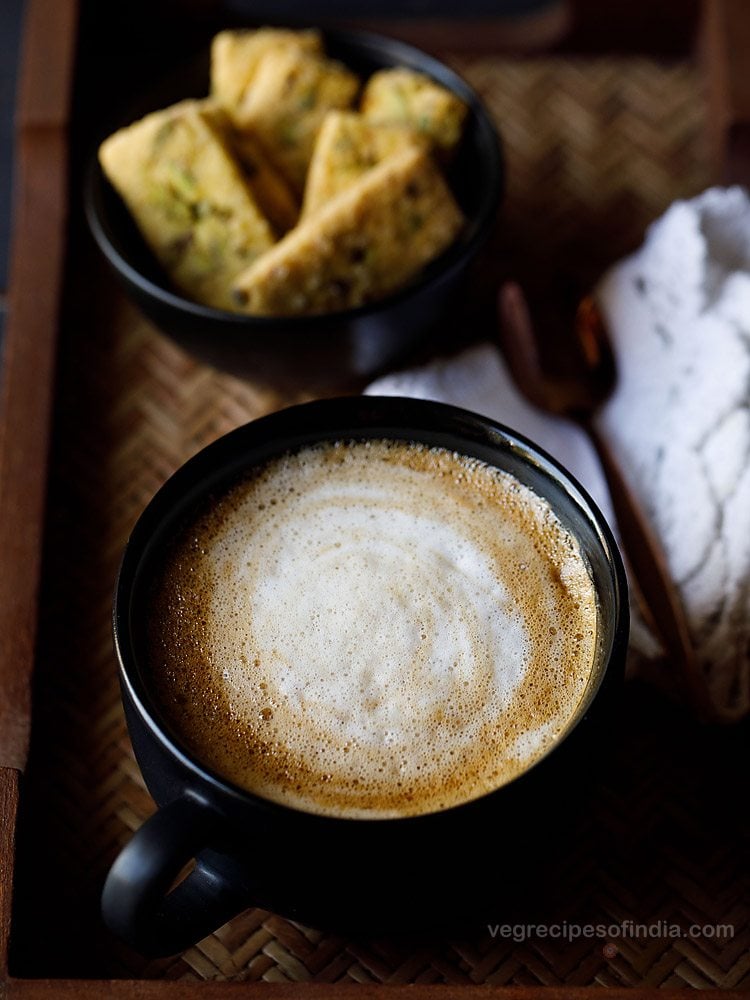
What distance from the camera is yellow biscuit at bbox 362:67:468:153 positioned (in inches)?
41.3

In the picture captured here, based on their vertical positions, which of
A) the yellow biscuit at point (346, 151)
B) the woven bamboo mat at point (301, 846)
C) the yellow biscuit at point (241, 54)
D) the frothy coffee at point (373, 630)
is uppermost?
the yellow biscuit at point (241, 54)

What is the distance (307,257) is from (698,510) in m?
0.35

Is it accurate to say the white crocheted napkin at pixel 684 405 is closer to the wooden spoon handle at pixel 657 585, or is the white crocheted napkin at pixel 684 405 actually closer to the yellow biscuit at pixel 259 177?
the wooden spoon handle at pixel 657 585

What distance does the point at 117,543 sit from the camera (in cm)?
98

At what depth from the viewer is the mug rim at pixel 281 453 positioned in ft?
2.13

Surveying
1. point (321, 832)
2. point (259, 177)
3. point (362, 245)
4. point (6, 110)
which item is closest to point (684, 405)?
point (362, 245)

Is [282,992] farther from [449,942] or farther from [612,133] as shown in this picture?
[612,133]

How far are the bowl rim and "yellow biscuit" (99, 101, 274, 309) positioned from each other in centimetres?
2

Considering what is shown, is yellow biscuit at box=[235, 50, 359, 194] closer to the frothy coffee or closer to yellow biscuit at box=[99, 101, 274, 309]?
yellow biscuit at box=[99, 101, 274, 309]

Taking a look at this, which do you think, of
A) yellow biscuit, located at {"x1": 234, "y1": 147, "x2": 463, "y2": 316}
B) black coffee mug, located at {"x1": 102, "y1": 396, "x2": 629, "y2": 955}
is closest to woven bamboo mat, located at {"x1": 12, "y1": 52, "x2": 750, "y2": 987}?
black coffee mug, located at {"x1": 102, "y1": 396, "x2": 629, "y2": 955}

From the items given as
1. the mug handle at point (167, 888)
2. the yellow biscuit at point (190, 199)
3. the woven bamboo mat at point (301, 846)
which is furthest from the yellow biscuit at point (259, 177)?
the mug handle at point (167, 888)

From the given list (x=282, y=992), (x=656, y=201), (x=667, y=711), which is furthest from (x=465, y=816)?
(x=656, y=201)

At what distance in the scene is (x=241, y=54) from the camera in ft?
3.55

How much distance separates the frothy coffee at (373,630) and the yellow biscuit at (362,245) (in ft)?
0.57
